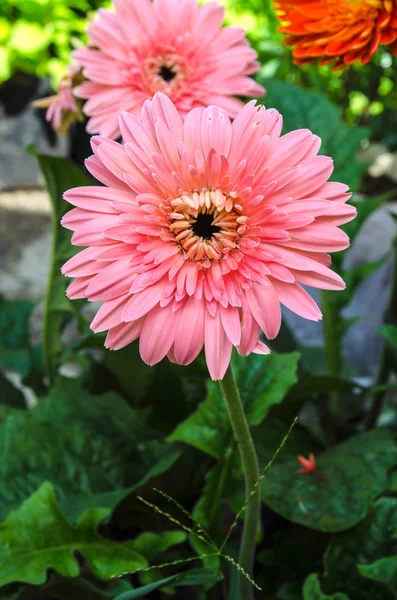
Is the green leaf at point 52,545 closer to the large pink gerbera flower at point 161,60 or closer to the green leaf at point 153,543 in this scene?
the green leaf at point 153,543

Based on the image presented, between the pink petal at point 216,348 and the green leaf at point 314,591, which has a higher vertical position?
the pink petal at point 216,348

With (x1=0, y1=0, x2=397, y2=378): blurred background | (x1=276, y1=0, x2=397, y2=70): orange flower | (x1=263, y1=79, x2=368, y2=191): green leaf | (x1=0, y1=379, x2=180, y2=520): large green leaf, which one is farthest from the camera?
(x1=0, y1=0, x2=397, y2=378): blurred background

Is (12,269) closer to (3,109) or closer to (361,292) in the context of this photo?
(3,109)

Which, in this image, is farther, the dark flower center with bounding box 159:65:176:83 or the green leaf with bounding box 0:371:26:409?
the green leaf with bounding box 0:371:26:409

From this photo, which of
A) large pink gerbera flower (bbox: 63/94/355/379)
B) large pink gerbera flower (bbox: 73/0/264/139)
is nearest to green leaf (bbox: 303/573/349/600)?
large pink gerbera flower (bbox: 63/94/355/379)

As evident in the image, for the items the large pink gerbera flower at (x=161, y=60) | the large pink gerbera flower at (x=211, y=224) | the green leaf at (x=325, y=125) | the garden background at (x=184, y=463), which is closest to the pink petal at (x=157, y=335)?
the large pink gerbera flower at (x=211, y=224)


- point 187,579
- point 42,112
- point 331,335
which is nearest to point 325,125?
point 331,335

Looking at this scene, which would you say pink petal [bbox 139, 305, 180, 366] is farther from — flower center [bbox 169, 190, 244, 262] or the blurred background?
the blurred background

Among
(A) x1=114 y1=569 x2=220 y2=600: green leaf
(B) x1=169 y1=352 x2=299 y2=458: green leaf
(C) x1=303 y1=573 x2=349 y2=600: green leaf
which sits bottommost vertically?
(C) x1=303 y1=573 x2=349 y2=600: green leaf
